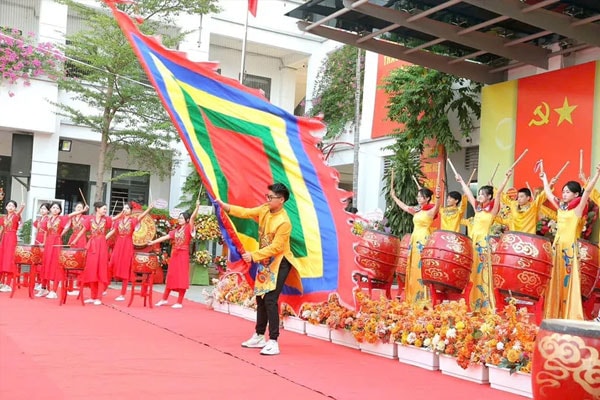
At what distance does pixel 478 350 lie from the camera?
4.78m

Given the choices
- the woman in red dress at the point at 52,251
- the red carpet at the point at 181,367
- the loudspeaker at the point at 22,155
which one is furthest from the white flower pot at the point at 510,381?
the loudspeaker at the point at 22,155

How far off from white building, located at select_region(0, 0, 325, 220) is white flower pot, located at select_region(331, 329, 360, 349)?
9.21 meters

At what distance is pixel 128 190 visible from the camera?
18.0m

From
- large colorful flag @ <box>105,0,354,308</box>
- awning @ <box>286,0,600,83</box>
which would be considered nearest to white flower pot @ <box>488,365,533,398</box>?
large colorful flag @ <box>105,0,354,308</box>

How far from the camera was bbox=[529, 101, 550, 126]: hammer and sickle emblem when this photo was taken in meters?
8.61

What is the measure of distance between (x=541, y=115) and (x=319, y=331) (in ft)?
13.6

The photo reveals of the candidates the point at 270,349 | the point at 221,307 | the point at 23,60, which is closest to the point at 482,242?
the point at 270,349

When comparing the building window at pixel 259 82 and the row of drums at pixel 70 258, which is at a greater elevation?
the building window at pixel 259 82

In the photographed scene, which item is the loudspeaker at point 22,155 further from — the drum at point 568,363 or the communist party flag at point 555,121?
the drum at point 568,363

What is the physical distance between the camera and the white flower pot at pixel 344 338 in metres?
6.03

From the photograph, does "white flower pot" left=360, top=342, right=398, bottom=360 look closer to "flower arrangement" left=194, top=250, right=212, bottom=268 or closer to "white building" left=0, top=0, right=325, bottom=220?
"flower arrangement" left=194, top=250, right=212, bottom=268

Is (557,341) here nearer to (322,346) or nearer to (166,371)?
(166,371)

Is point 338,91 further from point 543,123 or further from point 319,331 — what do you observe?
point 319,331

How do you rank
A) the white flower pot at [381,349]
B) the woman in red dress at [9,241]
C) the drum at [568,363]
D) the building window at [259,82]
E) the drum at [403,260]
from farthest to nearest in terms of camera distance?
the building window at [259,82], the woman in red dress at [9,241], the drum at [403,260], the white flower pot at [381,349], the drum at [568,363]
